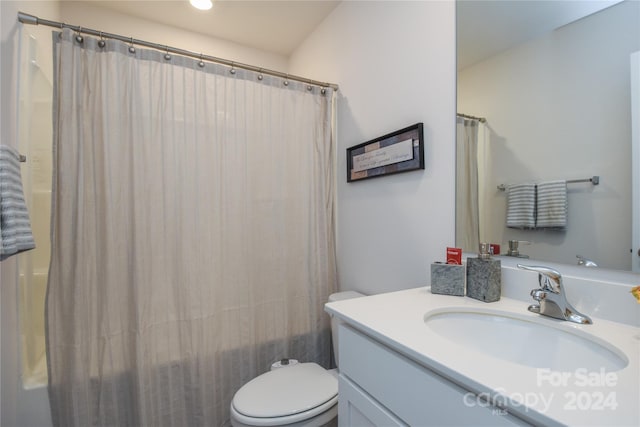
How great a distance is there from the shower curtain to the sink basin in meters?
1.01

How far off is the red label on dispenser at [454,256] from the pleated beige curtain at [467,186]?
0.10 meters

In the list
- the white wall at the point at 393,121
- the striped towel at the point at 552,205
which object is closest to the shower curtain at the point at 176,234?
the white wall at the point at 393,121

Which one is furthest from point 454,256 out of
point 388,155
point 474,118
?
point 388,155

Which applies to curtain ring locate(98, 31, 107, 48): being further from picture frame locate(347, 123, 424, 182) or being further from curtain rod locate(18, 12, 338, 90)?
picture frame locate(347, 123, 424, 182)

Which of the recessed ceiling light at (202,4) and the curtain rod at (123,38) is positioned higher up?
the recessed ceiling light at (202,4)

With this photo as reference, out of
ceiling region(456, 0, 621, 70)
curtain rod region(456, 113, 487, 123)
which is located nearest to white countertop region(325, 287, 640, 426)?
curtain rod region(456, 113, 487, 123)

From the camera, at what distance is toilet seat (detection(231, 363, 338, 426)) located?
1094mm

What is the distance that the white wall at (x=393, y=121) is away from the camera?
3.89 feet

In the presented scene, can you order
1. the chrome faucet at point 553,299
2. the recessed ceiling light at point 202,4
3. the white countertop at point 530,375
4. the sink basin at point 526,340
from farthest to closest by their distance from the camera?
the recessed ceiling light at point 202,4 → the chrome faucet at point 553,299 → the sink basin at point 526,340 → the white countertop at point 530,375

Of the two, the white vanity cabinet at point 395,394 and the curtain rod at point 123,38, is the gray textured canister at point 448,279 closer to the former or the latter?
the white vanity cabinet at point 395,394

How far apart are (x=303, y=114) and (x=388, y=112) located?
21.9 inches

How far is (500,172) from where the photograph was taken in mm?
998

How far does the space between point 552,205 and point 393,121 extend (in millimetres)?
786

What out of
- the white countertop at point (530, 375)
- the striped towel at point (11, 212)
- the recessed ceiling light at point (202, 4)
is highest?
the recessed ceiling light at point (202, 4)
